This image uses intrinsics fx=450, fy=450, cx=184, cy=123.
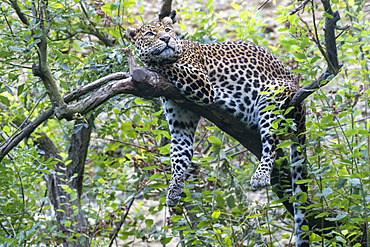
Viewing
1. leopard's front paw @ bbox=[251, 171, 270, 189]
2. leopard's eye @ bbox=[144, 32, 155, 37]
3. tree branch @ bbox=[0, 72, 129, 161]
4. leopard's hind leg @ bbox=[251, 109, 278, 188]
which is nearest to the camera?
tree branch @ bbox=[0, 72, 129, 161]

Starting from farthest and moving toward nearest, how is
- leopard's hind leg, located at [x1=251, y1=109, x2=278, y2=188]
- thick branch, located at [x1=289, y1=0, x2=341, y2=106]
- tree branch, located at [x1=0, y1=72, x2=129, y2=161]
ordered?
1. leopard's hind leg, located at [x1=251, y1=109, x2=278, y2=188]
2. tree branch, located at [x1=0, y1=72, x2=129, y2=161]
3. thick branch, located at [x1=289, y1=0, x2=341, y2=106]

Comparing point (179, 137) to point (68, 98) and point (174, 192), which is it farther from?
point (68, 98)

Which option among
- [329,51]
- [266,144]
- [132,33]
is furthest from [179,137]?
[329,51]

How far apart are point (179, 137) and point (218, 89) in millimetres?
639

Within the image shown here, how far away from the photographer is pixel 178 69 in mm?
4090

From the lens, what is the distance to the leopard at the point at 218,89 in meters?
4.16

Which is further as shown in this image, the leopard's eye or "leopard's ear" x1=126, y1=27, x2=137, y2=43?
"leopard's ear" x1=126, y1=27, x2=137, y2=43

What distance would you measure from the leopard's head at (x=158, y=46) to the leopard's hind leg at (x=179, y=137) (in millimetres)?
493

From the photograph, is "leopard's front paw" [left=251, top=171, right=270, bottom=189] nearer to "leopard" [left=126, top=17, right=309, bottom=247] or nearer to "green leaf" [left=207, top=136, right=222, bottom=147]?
"leopard" [left=126, top=17, right=309, bottom=247]

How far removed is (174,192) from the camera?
4.43 m

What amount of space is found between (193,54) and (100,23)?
2543 millimetres

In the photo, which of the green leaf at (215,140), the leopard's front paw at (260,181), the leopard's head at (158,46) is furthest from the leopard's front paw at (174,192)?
the leopard's head at (158,46)

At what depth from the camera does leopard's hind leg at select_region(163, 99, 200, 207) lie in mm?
4527

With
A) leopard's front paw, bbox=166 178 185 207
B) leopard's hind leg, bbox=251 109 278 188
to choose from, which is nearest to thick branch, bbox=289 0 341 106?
leopard's hind leg, bbox=251 109 278 188
